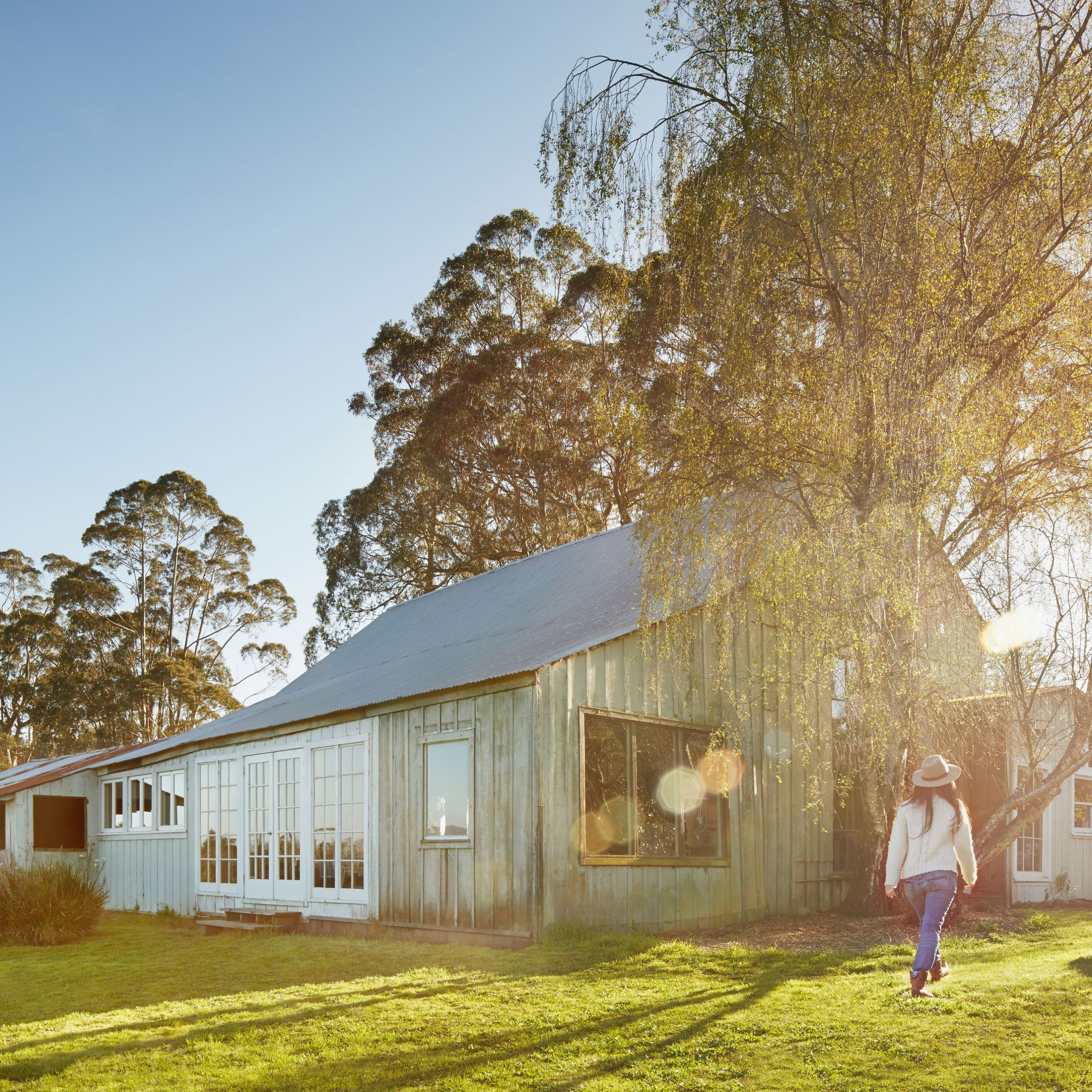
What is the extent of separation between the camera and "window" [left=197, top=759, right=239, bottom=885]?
1570cm

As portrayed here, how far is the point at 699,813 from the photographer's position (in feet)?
42.0

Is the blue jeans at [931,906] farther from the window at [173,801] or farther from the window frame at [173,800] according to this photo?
the window at [173,801]

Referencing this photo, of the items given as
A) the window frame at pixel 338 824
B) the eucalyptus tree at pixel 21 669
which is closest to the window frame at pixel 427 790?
the window frame at pixel 338 824

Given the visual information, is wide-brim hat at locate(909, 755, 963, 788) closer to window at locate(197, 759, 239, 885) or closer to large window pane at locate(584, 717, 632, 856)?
large window pane at locate(584, 717, 632, 856)

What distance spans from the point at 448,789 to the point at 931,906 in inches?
237

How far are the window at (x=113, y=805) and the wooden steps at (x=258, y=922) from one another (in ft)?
18.5

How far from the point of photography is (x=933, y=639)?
37.1ft

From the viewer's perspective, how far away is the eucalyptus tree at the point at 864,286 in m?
9.68

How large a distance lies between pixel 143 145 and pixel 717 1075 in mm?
9941

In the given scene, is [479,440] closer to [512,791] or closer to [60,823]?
[60,823]

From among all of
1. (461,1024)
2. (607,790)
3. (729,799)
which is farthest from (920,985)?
(729,799)

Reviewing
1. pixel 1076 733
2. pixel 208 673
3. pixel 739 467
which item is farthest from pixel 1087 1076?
pixel 208 673

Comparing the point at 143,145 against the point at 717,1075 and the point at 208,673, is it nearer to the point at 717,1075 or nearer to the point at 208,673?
the point at 717,1075

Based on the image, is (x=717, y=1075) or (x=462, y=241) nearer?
(x=717, y=1075)
